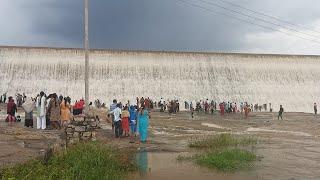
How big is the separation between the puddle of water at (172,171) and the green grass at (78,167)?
39 cm

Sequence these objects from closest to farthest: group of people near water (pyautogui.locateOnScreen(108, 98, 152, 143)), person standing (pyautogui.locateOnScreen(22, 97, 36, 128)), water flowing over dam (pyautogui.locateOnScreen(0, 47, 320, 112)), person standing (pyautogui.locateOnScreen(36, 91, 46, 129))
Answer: group of people near water (pyautogui.locateOnScreen(108, 98, 152, 143)) → person standing (pyautogui.locateOnScreen(36, 91, 46, 129)) → person standing (pyautogui.locateOnScreen(22, 97, 36, 128)) → water flowing over dam (pyautogui.locateOnScreen(0, 47, 320, 112))

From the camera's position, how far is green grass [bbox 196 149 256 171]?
1133cm

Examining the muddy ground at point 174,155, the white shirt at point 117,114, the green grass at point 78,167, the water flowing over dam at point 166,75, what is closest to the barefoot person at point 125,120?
the white shirt at point 117,114

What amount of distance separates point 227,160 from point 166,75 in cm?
3772

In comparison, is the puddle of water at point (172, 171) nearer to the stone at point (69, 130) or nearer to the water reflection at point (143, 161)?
the water reflection at point (143, 161)

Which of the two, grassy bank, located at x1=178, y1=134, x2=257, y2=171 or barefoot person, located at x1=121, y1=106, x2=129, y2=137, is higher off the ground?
barefoot person, located at x1=121, y1=106, x2=129, y2=137

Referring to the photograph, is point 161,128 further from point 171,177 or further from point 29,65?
point 29,65

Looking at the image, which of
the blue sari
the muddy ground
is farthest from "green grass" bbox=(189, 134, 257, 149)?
the blue sari

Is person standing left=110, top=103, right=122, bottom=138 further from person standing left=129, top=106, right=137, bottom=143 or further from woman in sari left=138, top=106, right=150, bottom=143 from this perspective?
woman in sari left=138, top=106, right=150, bottom=143

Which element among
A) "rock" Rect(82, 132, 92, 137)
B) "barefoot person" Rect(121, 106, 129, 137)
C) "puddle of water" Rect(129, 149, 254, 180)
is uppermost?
"barefoot person" Rect(121, 106, 129, 137)

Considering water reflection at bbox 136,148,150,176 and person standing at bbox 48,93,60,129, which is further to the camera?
person standing at bbox 48,93,60,129

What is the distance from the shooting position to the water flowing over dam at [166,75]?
149 ft

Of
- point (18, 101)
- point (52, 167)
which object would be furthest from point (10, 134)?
point (18, 101)

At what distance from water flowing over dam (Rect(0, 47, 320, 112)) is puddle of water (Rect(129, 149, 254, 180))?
3274 cm
